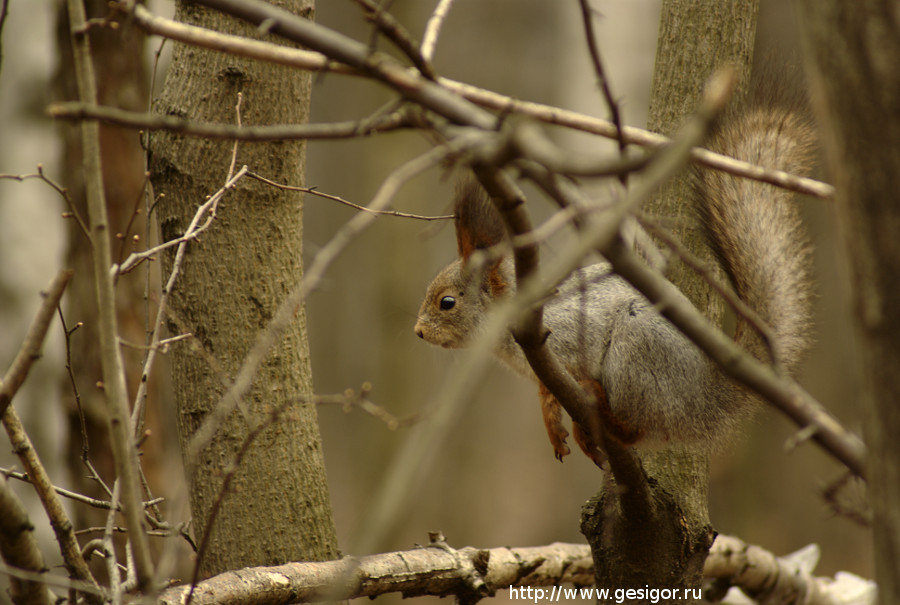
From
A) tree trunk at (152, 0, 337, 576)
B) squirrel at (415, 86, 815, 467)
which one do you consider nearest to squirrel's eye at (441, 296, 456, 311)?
squirrel at (415, 86, 815, 467)

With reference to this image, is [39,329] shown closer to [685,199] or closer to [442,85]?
[442,85]

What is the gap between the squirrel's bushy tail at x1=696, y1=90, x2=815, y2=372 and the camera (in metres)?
1.69

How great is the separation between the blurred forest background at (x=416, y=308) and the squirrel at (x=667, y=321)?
208 centimetres

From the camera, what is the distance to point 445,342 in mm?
2309

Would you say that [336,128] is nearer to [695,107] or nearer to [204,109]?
[204,109]

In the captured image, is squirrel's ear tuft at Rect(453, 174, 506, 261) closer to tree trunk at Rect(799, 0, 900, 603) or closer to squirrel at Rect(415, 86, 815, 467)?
squirrel at Rect(415, 86, 815, 467)

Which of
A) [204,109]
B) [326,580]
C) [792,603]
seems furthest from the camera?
[792,603]

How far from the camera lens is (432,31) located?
1032 millimetres

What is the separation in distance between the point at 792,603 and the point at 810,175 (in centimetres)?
173

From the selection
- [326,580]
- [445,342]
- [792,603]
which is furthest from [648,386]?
[792,603]

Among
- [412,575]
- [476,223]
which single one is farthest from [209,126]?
[412,575]

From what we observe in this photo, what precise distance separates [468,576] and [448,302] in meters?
0.76

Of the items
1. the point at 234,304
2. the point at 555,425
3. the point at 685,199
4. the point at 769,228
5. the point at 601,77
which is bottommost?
the point at 555,425

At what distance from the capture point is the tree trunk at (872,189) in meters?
0.65
